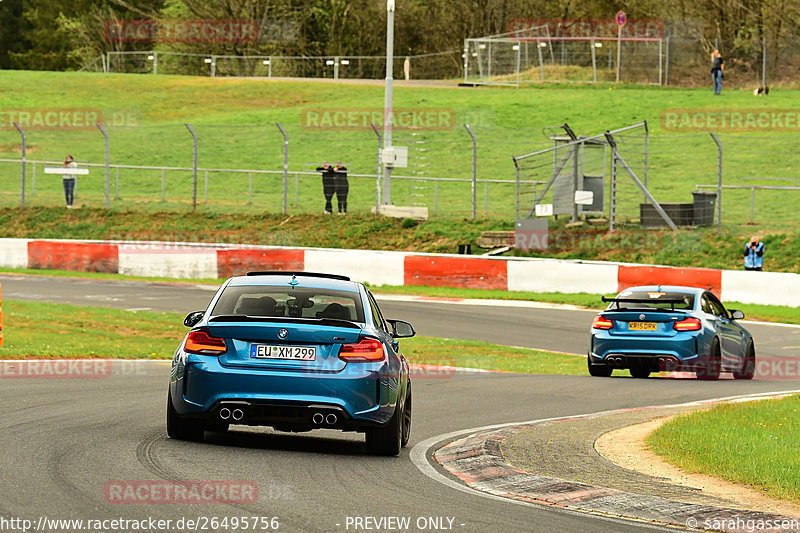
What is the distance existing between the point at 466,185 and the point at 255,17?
43598mm

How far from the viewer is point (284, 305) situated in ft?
32.8

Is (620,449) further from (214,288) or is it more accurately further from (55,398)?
(214,288)

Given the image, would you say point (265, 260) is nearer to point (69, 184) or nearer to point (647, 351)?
point (69, 184)

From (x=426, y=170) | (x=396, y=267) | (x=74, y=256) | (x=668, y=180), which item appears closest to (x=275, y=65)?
(x=426, y=170)

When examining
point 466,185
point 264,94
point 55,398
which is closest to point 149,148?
point 264,94

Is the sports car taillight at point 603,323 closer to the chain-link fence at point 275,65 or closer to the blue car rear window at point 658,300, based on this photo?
the blue car rear window at point 658,300

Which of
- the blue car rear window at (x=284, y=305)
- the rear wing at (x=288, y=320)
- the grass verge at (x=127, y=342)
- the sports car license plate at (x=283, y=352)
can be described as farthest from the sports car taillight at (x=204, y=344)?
the grass verge at (x=127, y=342)

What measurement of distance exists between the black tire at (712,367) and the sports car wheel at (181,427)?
31.9 ft

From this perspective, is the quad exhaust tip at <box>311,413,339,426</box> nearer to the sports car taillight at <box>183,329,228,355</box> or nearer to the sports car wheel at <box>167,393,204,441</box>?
the sports car taillight at <box>183,329,228,355</box>

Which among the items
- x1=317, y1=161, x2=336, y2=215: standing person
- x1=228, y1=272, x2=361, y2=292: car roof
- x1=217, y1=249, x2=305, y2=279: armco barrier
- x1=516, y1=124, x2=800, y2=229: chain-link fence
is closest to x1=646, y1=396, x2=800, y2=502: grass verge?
x1=228, y1=272, x2=361, y2=292: car roof

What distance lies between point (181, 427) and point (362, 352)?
152cm

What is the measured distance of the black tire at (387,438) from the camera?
9.41 metres

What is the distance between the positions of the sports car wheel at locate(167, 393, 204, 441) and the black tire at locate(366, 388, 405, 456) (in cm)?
130

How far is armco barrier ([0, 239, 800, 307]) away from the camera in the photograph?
27.2 meters
